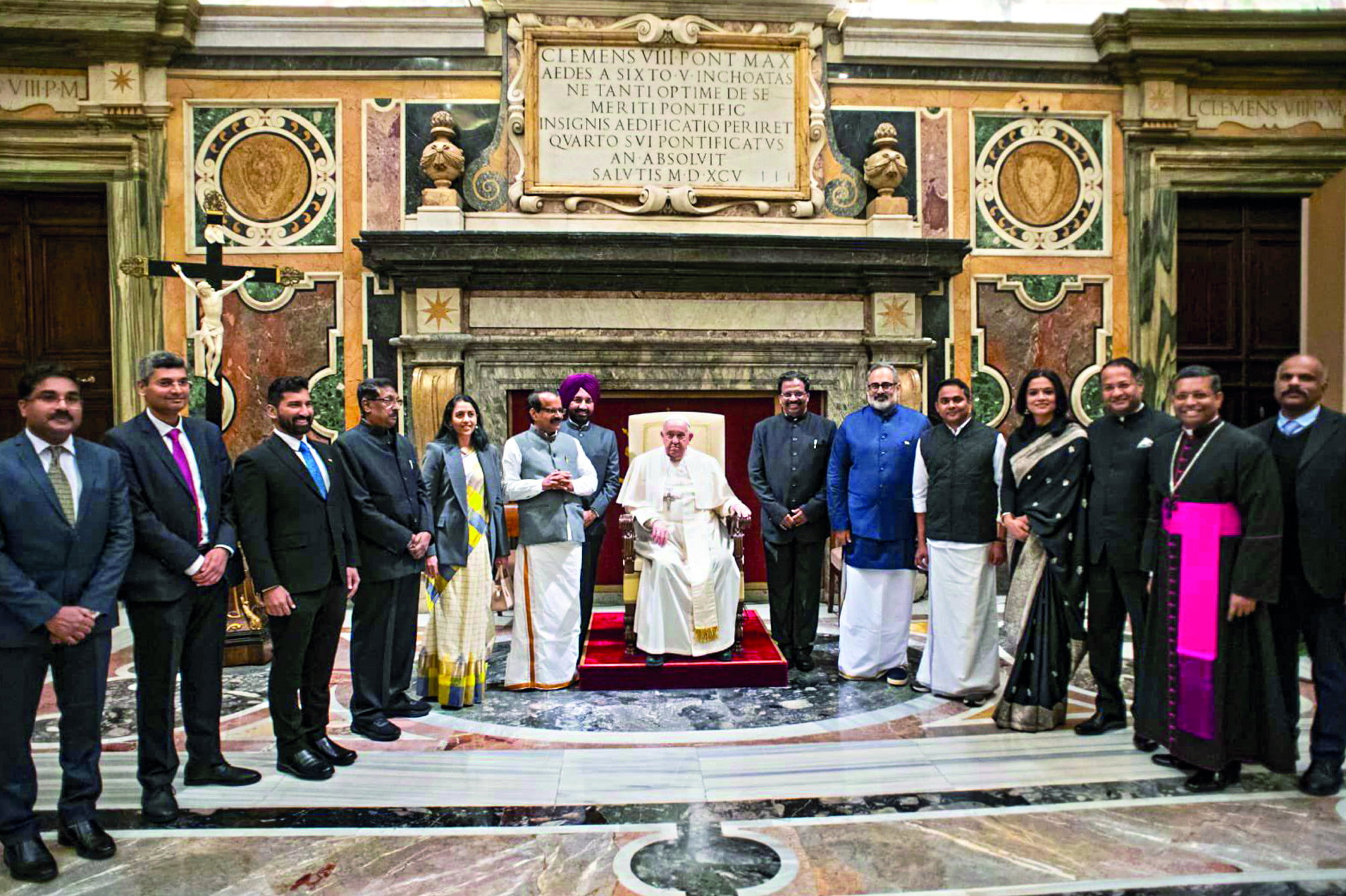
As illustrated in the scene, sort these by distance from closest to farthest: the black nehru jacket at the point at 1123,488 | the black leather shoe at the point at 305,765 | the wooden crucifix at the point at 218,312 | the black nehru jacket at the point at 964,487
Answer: the black leather shoe at the point at 305,765 < the black nehru jacket at the point at 1123,488 < the black nehru jacket at the point at 964,487 < the wooden crucifix at the point at 218,312

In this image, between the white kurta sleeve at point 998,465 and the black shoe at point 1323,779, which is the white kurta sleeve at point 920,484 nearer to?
the white kurta sleeve at point 998,465

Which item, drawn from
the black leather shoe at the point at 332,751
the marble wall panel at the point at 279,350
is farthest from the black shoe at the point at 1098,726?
the marble wall panel at the point at 279,350

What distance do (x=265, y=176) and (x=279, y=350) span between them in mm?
1264

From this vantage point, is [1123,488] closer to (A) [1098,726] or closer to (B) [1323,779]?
(A) [1098,726]

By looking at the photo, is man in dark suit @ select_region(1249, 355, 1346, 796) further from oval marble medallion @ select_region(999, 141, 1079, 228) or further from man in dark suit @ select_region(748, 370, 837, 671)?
oval marble medallion @ select_region(999, 141, 1079, 228)

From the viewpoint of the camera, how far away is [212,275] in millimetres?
5508

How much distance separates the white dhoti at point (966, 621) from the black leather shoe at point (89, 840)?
342cm

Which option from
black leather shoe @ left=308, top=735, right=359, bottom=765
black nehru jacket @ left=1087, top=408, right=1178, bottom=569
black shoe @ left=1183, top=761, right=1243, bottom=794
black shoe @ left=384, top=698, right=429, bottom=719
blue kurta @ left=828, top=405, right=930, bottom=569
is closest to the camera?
black shoe @ left=1183, top=761, right=1243, bottom=794

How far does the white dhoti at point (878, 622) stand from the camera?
15.8 ft

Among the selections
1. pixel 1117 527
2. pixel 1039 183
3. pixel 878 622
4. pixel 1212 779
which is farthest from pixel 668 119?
pixel 1212 779

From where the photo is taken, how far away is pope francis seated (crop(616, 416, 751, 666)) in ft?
15.7

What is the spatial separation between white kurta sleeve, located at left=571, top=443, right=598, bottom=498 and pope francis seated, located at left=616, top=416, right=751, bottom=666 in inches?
9.1

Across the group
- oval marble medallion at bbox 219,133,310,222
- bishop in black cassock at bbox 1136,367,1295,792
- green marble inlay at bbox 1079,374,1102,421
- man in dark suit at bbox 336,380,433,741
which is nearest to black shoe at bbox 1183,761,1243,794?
bishop in black cassock at bbox 1136,367,1295,792

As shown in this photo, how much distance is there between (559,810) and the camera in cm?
319
